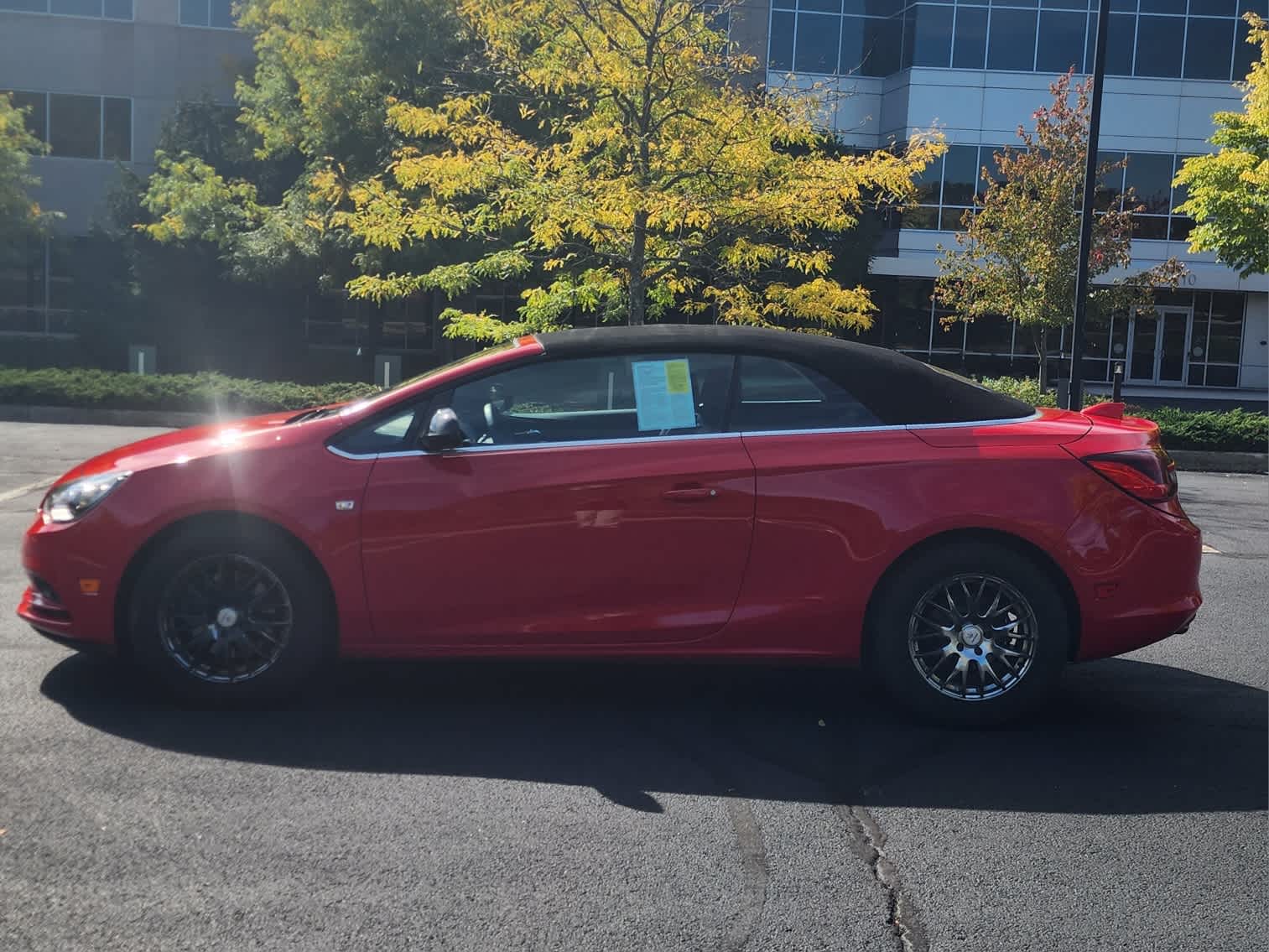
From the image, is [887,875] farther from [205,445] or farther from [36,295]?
[36,295]

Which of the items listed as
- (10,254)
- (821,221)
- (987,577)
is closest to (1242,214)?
(821,221)

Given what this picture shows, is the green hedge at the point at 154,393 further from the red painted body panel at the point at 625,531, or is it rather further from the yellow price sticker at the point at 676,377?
the yellow price sticker at the point at 676,377

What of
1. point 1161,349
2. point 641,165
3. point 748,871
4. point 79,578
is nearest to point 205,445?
point 79,578

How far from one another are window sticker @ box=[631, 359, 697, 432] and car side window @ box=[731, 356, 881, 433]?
0.20 m

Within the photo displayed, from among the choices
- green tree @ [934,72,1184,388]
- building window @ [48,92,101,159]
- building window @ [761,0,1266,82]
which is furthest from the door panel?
building window @ [48,92,101,159]

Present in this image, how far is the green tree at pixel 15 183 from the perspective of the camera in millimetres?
28250

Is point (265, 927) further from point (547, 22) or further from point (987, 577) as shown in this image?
point (547, 22)

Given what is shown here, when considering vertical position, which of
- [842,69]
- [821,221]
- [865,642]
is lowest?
[865,642]

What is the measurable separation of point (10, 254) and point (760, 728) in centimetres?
3302

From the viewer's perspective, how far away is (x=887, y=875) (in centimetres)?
380

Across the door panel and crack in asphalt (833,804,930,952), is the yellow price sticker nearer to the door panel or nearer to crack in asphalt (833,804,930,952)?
the door panel

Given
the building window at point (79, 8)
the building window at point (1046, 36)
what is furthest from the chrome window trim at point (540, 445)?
the building window at point (79, 8)

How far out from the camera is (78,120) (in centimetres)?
3519

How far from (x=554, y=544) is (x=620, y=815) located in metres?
1.23
